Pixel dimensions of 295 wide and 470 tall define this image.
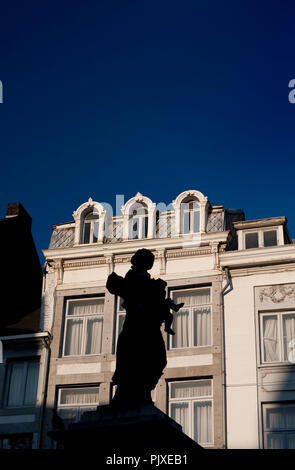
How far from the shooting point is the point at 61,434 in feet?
30.5

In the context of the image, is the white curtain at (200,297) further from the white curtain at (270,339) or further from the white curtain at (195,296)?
the white curtain at (270,339)

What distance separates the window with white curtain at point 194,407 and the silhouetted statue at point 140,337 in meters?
15.9

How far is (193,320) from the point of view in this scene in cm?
2730

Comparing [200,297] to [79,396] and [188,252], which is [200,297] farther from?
[79,396]

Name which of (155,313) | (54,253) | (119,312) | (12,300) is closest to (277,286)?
(119,312)

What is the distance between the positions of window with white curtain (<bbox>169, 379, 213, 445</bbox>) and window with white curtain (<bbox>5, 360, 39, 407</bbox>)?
16.7ft

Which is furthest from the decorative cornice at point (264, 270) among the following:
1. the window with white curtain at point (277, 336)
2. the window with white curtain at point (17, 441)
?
the window with white curtain at point (17, 441)

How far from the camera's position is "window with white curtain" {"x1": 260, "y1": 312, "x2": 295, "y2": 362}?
26.0m

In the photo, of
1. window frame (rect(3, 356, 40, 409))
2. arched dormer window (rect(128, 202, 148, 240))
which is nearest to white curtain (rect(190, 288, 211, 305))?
arched dormer window (rect(128, 202, 148, 240))

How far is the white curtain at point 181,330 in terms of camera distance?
89.0 feet

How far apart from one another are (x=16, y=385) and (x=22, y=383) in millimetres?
237

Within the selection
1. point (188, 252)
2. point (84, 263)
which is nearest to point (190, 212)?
point (188, 252)

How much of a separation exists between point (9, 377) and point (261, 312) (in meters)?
9.40

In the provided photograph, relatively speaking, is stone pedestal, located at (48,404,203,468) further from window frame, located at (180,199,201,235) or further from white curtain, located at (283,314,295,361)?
window frame, located at (180,199,201,235)
